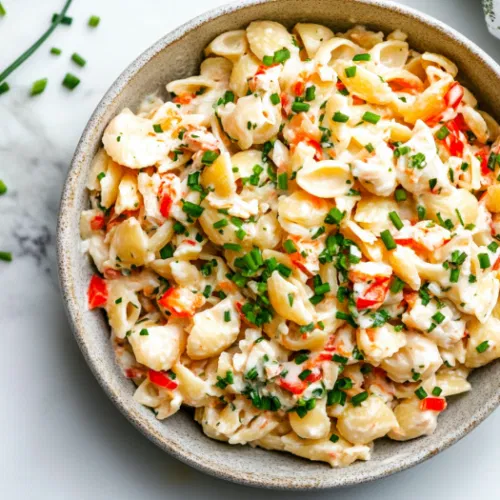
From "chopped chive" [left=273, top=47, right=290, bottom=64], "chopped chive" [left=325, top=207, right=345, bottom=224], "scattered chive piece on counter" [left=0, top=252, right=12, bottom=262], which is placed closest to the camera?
"chopped chive" [left=325, top=207, right=345, bottom=224]

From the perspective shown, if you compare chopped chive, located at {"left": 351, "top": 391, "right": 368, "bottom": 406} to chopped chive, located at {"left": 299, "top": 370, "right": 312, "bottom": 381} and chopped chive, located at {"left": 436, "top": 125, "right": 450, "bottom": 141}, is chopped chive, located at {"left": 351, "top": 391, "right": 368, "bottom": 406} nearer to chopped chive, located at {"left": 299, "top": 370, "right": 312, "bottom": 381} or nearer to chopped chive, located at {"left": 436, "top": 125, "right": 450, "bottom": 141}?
chopped chive, located at {"left": 299, "top": 370, "right": 312, "bottom": 381}

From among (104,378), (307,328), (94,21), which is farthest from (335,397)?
(94,21)

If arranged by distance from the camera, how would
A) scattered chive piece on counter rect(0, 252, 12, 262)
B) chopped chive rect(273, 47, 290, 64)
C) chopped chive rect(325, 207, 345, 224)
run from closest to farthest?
chopped chive rect(325, 207, 345, 224)
chopped chive rect(273, 47, 290, 64)
scattered chive piece on counter rect(0, 252, 12, 262)

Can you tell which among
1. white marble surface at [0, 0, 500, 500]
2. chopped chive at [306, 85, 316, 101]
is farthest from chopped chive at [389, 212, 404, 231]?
white marble surface at [0, 0, 500, 500]

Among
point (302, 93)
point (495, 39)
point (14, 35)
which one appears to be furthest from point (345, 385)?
point (14, 35)

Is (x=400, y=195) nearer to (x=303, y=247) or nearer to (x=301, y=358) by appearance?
(x=303, y=247)
